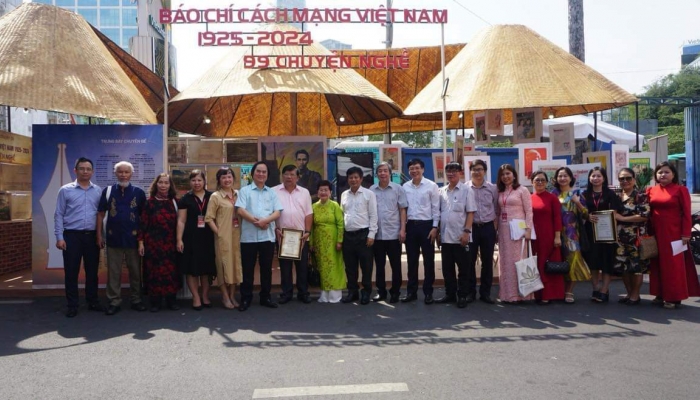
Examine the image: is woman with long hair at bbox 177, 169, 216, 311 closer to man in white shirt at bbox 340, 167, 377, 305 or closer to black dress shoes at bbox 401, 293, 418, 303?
man in white shirt at bbox 340, 167, 377, 305

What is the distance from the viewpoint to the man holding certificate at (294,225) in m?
7.61

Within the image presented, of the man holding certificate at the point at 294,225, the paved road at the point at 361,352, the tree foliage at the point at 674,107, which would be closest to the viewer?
the paved road at the point at 361,352


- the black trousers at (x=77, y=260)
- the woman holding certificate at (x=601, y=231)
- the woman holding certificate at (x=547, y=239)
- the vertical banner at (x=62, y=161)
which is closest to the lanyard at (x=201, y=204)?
the black trousers at (x=77, y=260)

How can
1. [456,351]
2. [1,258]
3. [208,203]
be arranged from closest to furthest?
1. [456,351]
2. [208,203]
3. [1,258]

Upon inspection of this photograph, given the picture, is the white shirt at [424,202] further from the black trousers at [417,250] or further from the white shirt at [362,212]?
the white shirt at [362,212]

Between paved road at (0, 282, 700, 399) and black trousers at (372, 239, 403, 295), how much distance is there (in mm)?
331

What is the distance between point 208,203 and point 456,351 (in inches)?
140

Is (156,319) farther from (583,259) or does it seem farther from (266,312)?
(583,259)

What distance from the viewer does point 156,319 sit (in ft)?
22.2

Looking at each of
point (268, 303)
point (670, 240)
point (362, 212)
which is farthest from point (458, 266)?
point (670, 240)

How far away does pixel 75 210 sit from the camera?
7082mm

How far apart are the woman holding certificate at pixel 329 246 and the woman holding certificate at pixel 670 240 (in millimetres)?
3780

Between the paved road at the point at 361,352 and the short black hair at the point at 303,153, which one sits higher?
the short black hair at the point at 303,153

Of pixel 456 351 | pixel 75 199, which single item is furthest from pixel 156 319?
pixel 456 351
